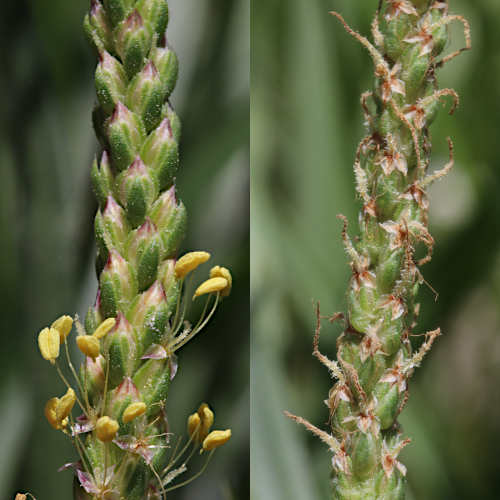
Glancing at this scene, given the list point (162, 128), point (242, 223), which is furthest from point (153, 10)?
point (242, 223)

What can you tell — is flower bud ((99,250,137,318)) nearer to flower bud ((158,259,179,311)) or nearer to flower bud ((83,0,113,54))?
flower bud ((158,259,179,311))

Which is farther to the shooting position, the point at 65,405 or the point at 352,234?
the point at 352,234

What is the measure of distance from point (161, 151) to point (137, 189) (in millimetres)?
30

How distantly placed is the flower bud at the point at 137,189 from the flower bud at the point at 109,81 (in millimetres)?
42

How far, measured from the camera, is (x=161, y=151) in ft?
1.21

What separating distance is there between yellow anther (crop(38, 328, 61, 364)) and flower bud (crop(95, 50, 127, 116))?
152 mm

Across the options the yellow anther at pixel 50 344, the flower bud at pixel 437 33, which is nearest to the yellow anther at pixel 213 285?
the yellow anther at pixel 50 344

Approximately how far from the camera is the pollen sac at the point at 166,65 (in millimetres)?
377

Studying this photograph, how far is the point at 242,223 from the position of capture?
2.29 feet

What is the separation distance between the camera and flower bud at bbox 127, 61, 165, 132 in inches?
14.3

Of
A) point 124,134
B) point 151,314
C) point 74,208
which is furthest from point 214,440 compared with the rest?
point 74,208

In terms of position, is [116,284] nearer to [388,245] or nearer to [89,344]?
[89,344]

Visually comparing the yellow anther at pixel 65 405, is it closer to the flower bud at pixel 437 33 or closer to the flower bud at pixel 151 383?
the flower bud at pixel 151 383

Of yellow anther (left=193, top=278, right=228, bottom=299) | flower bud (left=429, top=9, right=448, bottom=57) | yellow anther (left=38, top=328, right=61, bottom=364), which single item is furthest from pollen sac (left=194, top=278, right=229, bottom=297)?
flower bud (left=429, top=9, right=448, bottom=57)
